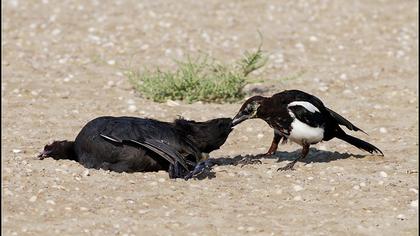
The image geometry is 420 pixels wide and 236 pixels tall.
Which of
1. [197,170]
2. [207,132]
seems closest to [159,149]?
[197,170]

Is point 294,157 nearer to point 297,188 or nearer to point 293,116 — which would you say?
point 293,116

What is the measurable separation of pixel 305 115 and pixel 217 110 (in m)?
2.52

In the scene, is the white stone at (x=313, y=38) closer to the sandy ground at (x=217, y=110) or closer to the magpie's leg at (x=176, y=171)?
the sandy ground at (x=217, y=110)

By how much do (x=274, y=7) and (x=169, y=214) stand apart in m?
9.54

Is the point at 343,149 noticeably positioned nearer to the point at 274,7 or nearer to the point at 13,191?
the point at 13,191

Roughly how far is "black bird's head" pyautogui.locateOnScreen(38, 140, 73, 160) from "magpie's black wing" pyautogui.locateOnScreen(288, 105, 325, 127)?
1.96m

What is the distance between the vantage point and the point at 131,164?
26.4 feet

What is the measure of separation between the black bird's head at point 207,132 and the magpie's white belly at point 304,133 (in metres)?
0.57

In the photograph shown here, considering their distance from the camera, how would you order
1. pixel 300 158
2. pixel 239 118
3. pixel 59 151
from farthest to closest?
pixel 300 158, pixel 239 118, pixel 59 151

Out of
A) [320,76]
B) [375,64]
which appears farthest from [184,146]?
[375,64]

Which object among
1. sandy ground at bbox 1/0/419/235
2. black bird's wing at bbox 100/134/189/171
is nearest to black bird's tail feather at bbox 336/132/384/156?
sandy ground at bbox 1/0/419/235

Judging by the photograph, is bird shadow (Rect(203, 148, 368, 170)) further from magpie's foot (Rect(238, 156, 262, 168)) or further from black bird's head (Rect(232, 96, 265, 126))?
black bird's head (Rect(232, 96, 265, 126))

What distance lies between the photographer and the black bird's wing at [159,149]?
7930 mm

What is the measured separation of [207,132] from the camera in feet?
27.3
